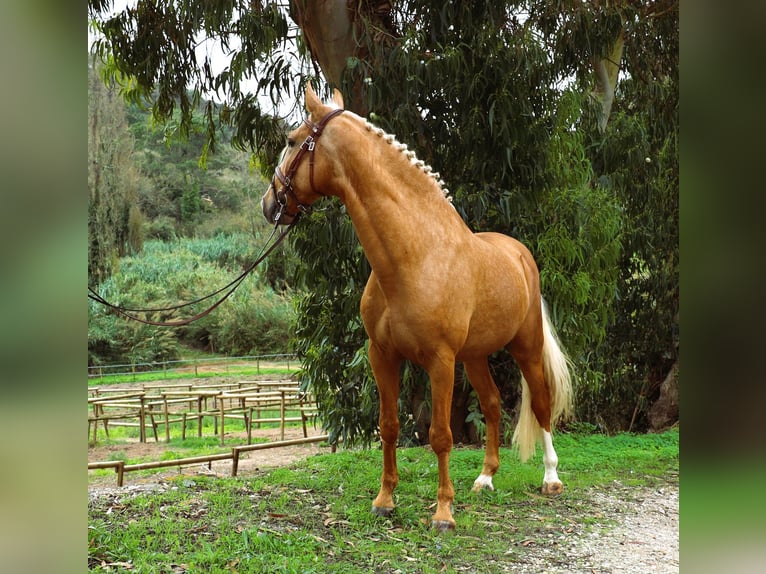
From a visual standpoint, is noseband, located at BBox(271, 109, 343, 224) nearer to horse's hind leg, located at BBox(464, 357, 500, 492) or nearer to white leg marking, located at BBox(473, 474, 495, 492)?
horse's hind leg, located at BBox(464, 357, 500, 492)

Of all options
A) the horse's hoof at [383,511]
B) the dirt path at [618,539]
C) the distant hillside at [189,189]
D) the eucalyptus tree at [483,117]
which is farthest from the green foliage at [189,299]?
the horse's hoof at [383,511]

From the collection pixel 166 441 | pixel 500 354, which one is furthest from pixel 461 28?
pixel 166 441

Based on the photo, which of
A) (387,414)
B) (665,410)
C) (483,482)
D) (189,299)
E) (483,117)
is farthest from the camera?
(189,299)

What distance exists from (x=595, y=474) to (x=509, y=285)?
127cm

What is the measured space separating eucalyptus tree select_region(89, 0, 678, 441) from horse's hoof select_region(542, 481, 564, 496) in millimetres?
903

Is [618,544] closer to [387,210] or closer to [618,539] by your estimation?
[618,539]

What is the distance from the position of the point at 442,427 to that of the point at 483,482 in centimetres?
60

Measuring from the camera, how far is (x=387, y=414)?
2.59m

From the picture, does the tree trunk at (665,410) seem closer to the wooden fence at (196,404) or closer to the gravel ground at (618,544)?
the gravel ground at (618,544)

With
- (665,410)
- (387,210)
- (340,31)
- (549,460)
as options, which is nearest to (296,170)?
(387,210)

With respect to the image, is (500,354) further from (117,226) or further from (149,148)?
(149,148)

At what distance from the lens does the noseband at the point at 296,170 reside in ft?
7.84

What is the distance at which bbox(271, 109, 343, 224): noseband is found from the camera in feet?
7.84
